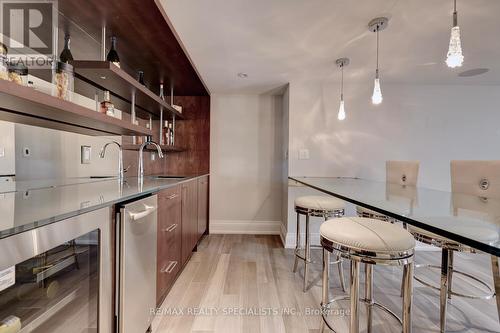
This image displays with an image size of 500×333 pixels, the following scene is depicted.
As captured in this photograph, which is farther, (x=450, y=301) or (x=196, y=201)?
(x=196, y=201)

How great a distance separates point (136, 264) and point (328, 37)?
2154mm

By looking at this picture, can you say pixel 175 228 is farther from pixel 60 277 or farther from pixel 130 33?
pixel 130 33

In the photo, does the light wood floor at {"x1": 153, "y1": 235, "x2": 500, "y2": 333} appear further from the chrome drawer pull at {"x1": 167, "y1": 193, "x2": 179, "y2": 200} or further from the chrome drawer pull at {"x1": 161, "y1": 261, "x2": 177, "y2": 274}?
the chrome drawer pull at {"x1": 167, "y1": 193, "x2": 179, "y2": 200}

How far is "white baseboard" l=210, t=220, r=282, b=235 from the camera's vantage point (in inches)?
143

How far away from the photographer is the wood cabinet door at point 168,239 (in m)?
1.65

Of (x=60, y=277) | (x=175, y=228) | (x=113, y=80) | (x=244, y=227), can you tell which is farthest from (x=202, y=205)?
(x=60, y=277)

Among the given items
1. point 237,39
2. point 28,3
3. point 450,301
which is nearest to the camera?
point 28,3

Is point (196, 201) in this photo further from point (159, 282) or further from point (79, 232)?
point (79, 232)

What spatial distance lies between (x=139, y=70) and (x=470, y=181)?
2988 millimetres

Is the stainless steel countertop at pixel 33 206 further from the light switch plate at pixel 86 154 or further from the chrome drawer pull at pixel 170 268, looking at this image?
the chrome drawer pull at pixel 170 268

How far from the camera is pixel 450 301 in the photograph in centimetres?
191

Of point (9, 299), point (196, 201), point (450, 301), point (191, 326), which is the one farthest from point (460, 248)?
point (196, 201)

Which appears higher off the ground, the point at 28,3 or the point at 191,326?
the point at 28,3

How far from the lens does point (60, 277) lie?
846 millimetres
